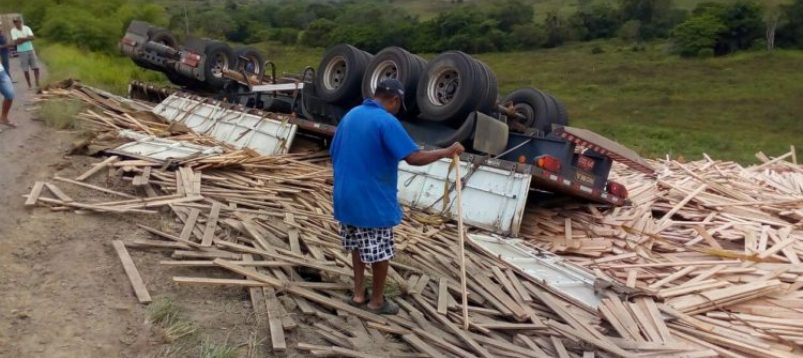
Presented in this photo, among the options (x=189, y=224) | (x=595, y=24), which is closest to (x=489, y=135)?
(x=189, y=224)

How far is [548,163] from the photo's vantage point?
321 inches

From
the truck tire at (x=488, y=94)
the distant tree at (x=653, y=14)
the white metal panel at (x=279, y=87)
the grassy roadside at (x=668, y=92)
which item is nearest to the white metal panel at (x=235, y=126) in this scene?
the white metal panel at (x=279, y=87)

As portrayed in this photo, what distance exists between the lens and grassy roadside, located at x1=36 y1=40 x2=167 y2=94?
1955cm

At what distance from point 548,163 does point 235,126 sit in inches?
216

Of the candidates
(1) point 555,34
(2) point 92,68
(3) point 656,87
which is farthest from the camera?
(1) point 555,34

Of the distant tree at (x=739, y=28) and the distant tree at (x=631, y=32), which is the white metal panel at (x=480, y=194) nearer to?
the distant tree at (x=739, y=28)

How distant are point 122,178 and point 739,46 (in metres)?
44.7

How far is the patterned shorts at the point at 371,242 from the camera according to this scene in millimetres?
5133

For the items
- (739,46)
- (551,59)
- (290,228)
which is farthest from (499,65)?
(290,228)

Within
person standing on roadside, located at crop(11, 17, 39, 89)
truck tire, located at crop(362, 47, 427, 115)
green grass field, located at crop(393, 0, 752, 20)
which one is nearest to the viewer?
truck tire, located at crop(362, 47, 427, 115)

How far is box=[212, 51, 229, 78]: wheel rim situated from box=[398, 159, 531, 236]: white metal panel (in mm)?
6624

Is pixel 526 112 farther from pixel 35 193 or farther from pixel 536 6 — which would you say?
pixel 536 6

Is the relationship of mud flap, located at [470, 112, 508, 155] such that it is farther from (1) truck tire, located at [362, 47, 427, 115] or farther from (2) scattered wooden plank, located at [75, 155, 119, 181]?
(2) scattered wooden plank, located at [75, 155, 119, 181]

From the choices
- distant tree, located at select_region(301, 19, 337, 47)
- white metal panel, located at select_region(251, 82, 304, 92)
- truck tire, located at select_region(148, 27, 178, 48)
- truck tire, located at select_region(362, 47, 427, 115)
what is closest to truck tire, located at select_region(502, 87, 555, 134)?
truck tire, located at select_region(362, 47, 427, 115)
